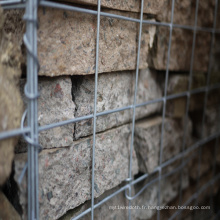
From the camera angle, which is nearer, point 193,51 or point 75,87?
point 75,87

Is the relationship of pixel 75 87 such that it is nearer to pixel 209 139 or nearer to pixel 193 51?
pixel 193 51

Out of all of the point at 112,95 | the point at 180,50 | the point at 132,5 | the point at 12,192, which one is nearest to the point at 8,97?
the point at 12,192

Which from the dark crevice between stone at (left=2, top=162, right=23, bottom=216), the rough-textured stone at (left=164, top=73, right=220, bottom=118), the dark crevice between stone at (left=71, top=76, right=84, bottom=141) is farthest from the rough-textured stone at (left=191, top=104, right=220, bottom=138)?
the dark crevice between stone at (left=2, top=162, right=23, bottom=216)

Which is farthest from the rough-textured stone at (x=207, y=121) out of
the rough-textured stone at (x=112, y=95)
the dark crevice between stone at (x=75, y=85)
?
the dark crevice between stone at (x=75, y=85)

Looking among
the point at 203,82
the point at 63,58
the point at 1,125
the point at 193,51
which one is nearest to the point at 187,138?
the point at 203,82

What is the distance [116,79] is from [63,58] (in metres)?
0.25

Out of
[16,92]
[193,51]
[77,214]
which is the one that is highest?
[193,51]

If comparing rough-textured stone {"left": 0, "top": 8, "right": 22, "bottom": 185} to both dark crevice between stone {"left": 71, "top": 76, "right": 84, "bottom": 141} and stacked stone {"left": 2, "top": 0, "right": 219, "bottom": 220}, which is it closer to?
stacked stone {"left": 2, "top": 0, "right": 219, "bottom": 220}

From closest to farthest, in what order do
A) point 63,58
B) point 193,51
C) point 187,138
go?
point 63,58, point 193,51, point 187,138

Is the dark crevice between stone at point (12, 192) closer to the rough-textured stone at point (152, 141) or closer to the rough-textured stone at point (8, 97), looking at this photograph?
the rough-textured stone at point (8, 97)

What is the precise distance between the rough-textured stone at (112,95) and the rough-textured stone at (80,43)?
1.7 inches

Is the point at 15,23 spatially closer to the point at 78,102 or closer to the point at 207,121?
the point at 78,102

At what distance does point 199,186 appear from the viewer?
1608mm

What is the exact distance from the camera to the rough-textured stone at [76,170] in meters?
0.69
